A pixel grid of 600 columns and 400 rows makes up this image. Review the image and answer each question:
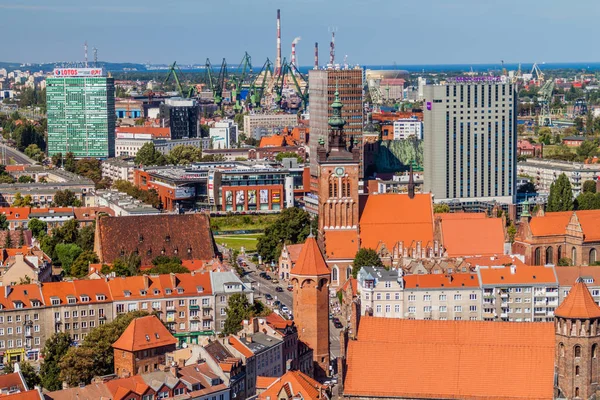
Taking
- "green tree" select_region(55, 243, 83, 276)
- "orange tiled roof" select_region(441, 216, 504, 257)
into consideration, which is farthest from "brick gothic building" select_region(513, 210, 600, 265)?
"green tree" select_region(55, 243, 83, 276)

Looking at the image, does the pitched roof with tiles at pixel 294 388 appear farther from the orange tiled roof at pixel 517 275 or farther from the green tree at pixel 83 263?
the green tree at pixel 83 263

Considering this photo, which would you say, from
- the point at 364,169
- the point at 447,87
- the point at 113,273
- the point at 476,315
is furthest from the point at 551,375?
the point at 364,169

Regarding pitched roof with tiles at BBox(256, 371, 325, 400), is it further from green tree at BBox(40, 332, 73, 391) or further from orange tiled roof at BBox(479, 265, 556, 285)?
orange tiled roof at BBox(479, 265, 556, 285)

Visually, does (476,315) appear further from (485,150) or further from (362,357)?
(485,150)

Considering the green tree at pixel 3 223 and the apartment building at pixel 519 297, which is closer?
the apartment building at pixel 519 297

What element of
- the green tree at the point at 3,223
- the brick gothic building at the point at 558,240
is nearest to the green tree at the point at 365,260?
the brick gothic building at the point at 558,240

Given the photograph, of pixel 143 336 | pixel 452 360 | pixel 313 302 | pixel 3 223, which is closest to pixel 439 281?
pixel 313 302

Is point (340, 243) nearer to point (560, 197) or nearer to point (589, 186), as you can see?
point (560, 197)
